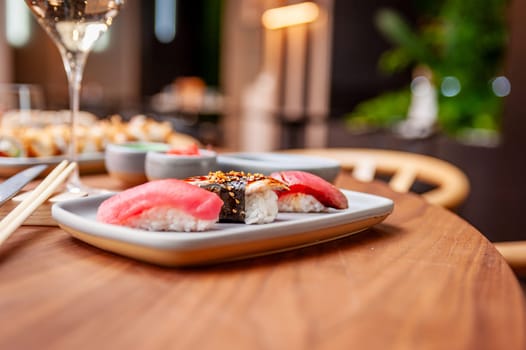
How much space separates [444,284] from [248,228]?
213 mm

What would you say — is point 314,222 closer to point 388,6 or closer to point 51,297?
point 51,297

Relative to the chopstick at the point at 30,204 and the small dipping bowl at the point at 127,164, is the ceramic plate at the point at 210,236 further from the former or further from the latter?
the small dipping bowl at the point at 127,164

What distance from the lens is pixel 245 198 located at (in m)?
0.73

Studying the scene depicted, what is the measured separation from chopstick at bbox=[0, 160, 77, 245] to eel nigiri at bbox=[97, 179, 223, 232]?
0.11 meters

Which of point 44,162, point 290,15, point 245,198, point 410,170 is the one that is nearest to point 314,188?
point 245,198

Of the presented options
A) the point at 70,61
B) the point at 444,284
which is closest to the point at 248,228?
the point at 444,284

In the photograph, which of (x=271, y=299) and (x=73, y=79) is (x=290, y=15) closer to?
(x=73, y=79)

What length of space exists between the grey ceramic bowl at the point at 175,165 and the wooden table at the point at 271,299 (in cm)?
28

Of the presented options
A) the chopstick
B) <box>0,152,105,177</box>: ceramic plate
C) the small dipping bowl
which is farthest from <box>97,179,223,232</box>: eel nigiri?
Answer: <box>0,152,105,177</box>: ceramic plate

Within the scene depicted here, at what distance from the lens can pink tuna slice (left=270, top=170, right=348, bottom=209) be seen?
81 centimetres

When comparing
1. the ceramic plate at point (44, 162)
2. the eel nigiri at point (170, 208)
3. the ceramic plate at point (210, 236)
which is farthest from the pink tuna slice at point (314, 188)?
the ceramic plate at point (44, 162)

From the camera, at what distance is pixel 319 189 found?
82 centimetres

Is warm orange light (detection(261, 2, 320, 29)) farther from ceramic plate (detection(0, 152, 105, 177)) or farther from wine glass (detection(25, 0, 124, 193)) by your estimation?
wine glass (detection(25, 0, 124, 193))

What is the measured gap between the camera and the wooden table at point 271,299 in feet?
1.51
